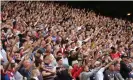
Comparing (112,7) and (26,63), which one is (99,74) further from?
(112,7)

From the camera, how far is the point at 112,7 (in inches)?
1215

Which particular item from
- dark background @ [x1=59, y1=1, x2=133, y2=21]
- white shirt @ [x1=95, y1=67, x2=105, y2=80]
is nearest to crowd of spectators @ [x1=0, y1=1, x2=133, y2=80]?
white shirt @ [x1=95, y1=67, x2=105, y2=80]

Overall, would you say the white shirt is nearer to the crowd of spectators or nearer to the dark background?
the crowd of spectators

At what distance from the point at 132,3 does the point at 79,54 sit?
2057 centimetres

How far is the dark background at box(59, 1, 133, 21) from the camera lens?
29186 mm

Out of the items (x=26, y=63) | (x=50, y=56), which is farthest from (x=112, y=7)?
(x=26, y=63)

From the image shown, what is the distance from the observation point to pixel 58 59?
1020cm

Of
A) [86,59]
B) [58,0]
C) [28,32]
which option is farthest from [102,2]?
[86,59]

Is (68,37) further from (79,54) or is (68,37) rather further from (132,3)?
(132,3)

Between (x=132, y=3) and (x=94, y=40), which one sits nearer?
(x=94, y=40)

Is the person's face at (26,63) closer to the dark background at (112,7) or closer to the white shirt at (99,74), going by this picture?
the white shirt at (99,74)

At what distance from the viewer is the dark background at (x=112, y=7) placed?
2919 centimetres

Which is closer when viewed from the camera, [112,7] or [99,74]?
[99,74]

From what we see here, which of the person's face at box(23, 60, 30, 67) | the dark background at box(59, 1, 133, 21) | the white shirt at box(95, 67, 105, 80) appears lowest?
the white shirt at box(95, 67, 105, 80)
